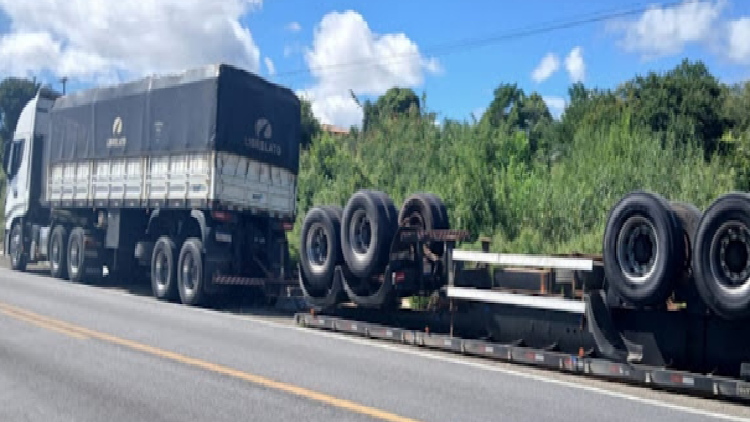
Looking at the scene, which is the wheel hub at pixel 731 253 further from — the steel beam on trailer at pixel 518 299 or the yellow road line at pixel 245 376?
the yellow road line at pixel 245 376

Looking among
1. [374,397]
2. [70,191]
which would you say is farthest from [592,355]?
[70,191]

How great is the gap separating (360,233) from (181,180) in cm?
578

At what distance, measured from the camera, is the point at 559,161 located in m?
21.8

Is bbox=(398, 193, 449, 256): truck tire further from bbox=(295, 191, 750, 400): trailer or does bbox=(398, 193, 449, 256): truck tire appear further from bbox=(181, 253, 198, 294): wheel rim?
bbox=(181, 253, 198, 294): wheel rim

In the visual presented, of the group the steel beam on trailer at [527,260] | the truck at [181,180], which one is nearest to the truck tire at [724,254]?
the steel beam on trailer at [527,260]

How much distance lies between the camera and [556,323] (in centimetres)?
857

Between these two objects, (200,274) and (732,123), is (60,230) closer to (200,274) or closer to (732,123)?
(200,274)

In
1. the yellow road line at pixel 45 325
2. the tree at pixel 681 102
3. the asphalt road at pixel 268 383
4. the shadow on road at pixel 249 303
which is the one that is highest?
the tree at pixel 681 102

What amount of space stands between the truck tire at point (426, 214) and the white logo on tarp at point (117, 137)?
877 centimetres

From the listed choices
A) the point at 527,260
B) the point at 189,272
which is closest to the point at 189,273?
the point at 189,272

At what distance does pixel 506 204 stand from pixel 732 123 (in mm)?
16726

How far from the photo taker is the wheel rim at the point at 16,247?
22406 mm

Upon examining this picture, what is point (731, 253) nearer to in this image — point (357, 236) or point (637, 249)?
point (637, 249)

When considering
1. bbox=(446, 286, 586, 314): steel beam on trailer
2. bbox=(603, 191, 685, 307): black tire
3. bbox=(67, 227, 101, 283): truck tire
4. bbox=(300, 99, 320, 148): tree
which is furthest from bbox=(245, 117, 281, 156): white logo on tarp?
bbox=(300, 99, 320, 148): tree
